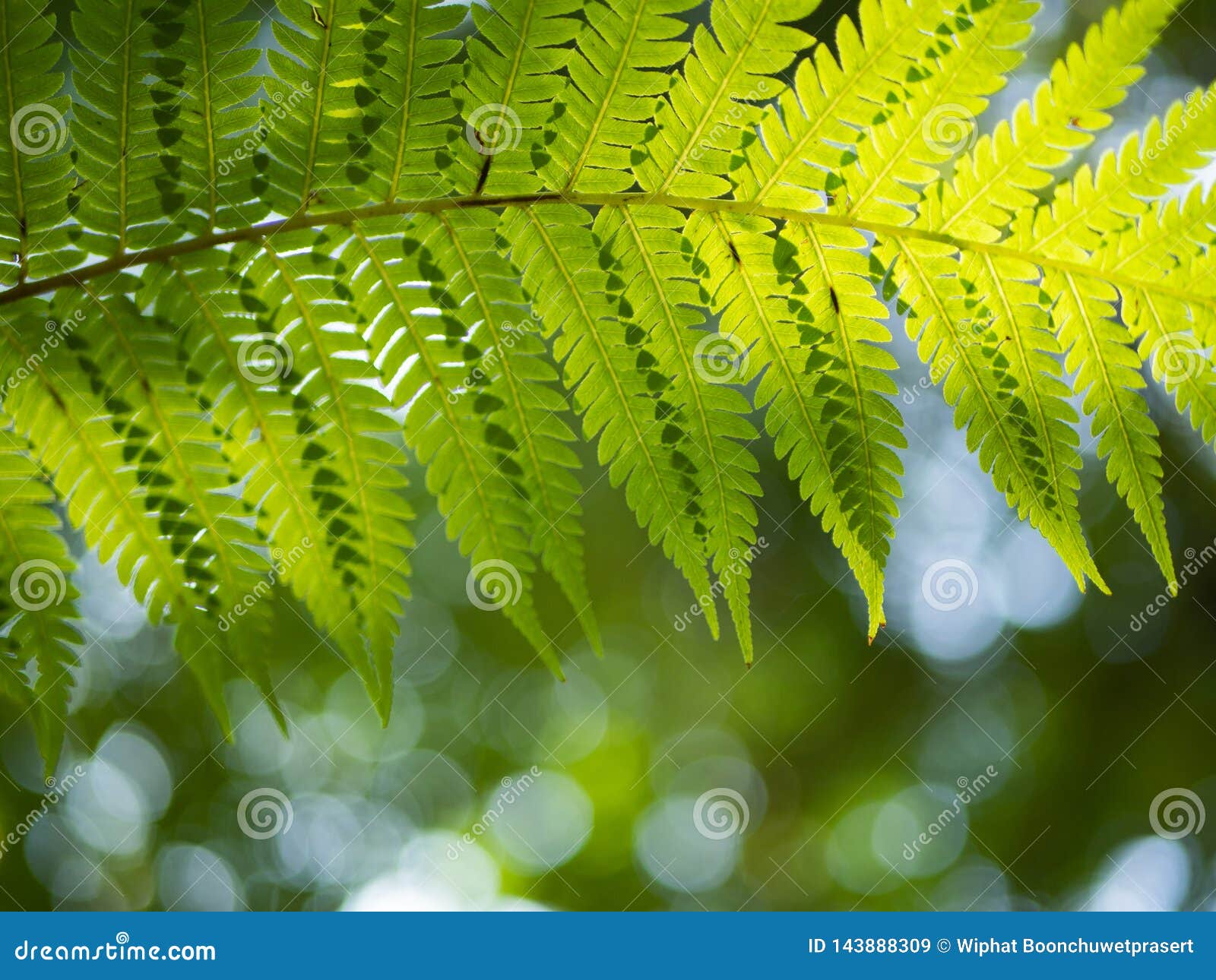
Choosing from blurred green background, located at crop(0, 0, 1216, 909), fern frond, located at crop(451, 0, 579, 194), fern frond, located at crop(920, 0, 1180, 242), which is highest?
fern frond, located at crop(451, 0, 579, 194)

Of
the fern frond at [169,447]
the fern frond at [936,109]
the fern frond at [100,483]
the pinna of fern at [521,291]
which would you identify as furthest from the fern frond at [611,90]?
the fern frond at [100,483]

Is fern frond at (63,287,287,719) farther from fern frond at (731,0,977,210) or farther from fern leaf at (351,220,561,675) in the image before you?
fern frond at (731,0,977,210)

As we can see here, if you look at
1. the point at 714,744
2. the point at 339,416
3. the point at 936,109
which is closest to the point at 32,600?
the point at 339,416

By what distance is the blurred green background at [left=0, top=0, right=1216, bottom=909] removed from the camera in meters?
5.94

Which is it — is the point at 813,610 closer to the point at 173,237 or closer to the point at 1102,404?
the point at 1102,404

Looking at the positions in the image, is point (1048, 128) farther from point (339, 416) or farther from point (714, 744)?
point (714, 744)

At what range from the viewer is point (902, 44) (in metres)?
1.22

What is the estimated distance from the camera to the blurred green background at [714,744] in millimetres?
5938

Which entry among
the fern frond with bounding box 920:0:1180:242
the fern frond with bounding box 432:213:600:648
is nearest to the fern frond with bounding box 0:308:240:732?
the fern frond with bounding box 432:213:600:648

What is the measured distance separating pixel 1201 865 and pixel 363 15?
8.79 metres

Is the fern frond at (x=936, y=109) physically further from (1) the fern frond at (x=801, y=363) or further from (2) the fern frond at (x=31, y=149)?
(2) the fern frond at (x=31, y=149)

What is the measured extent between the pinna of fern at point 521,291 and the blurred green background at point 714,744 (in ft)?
14.8

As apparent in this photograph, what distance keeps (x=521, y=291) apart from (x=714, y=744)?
6.45 meters

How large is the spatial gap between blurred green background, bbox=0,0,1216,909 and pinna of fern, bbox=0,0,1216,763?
14.8ft
